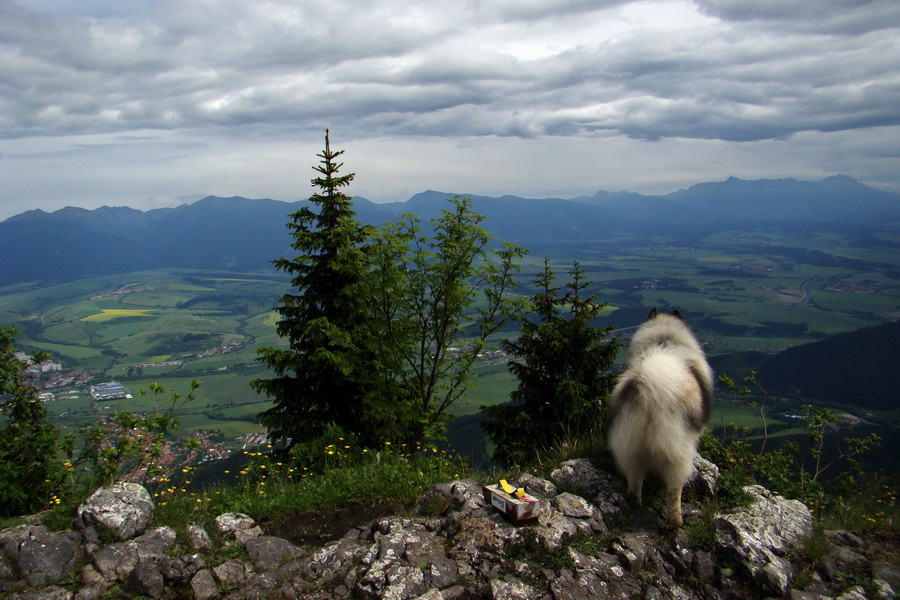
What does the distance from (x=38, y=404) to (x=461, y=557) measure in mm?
5915

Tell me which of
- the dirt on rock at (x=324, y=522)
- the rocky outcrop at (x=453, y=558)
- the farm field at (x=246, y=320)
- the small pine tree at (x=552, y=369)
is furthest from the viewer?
the farm field at (x=246, y=320)

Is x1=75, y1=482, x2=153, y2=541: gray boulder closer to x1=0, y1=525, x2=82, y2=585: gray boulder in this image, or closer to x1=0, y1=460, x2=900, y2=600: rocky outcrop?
x1=0, y1=460, x2=900, y2=600: rocky outcrop

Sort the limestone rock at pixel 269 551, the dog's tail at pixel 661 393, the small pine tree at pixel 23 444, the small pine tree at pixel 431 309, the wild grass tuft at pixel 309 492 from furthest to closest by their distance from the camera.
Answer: the small pine tree at pixel 431 309, the wild grass tuft at pixel 309 492, the small pine tree at pixel 23 444, the dog's tail at pixel 661 393, the limestone rock at pixel 269 551

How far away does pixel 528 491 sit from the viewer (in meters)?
5.70

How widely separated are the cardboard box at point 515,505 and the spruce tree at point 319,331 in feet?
19.6

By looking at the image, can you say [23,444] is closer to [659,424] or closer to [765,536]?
[659,424]

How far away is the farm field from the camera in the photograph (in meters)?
65.9

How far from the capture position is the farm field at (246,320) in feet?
216

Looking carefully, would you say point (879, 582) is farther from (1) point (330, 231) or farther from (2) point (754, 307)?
(2) point (754, 307)

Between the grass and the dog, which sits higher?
the dog

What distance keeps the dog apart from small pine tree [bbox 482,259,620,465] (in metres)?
4.63

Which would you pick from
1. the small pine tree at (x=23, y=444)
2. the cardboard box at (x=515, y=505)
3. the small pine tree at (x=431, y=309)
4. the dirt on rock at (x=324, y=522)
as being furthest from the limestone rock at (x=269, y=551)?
the small pine tree at (x=431, y=309)

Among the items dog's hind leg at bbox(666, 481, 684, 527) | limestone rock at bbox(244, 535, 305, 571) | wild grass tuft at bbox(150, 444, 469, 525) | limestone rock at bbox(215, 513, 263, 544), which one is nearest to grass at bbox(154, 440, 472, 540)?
wild grass tuft at bbox(150, 444, 469, 525)

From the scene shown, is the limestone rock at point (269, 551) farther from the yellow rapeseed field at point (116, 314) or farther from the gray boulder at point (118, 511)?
the yellow rapeseed field at point (116, 314)
